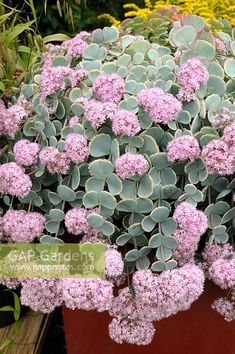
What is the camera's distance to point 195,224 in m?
0.99

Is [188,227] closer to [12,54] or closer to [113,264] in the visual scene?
[113,264]

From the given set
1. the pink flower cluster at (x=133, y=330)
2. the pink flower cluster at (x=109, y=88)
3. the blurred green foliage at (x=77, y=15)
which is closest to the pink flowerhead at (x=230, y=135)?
the pink flower cluster at (x=109, y=88)

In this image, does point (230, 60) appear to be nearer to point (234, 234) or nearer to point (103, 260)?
point (234, 234)

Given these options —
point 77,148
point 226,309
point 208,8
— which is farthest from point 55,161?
point 208,8

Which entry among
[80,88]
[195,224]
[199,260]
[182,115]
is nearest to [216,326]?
[199,260]

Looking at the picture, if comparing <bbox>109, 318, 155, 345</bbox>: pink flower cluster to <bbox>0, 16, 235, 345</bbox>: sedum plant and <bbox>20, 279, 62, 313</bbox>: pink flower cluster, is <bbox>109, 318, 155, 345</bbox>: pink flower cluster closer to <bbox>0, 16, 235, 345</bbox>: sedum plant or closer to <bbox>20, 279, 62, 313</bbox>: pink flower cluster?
<bbox>0, 16, 235, 345</bbox>: sedum plant

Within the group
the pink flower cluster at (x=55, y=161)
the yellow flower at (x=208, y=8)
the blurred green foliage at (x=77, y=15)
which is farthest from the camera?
the blurred green foliage at (x=77, y=15)

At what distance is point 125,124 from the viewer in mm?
1049

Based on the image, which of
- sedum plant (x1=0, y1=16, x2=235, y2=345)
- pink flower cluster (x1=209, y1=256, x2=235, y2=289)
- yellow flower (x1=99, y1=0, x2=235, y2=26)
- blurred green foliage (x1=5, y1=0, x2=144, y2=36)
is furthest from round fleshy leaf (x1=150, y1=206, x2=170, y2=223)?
blurred green foliage (x1=5, y1=0, x2=144, y2=36)

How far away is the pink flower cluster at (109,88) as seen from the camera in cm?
111

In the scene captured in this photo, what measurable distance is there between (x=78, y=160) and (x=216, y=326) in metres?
0.41

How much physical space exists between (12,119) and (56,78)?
111mm

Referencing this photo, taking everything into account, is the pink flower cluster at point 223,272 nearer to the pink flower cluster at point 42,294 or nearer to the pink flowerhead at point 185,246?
the pink flowerhead at point 185,246

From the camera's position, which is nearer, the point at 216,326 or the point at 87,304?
the point at 87,304
